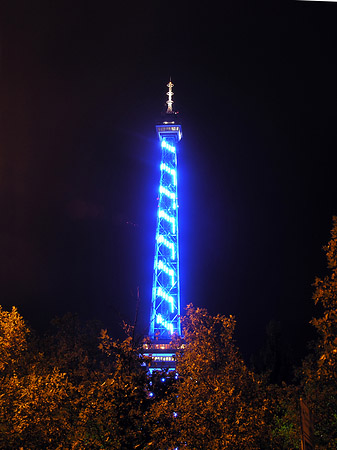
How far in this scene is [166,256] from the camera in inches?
1937

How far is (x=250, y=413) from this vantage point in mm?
14039

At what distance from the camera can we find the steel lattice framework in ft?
152

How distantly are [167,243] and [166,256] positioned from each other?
64.1 inches

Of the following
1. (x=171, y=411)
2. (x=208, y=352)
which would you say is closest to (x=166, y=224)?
(x=208, y=352)

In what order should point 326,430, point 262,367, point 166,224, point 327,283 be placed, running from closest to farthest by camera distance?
point 327,283, point 326,430, point 262,367, point 166,224

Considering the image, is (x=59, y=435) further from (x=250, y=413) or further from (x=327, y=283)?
(x=327, y=283)

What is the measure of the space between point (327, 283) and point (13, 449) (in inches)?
485

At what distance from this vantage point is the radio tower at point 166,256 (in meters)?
45.9

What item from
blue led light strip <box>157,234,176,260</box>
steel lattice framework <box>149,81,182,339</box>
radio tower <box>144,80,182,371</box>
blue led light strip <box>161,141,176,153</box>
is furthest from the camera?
blue led light strip <box>161,141,176,153</box>

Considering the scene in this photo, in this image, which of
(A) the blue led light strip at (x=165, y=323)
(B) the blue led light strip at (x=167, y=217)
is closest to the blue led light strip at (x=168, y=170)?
(B) the blue led light strip at (x=167, y=217)

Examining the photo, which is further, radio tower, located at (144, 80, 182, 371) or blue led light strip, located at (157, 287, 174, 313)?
blue led light strip, located at (157, 287, 174, 313)

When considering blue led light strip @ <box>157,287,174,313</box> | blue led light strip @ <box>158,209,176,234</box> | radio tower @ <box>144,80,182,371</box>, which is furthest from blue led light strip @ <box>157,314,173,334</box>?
blue led light strip @ <box>158,209,176,234</box>

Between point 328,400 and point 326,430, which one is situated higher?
point 328,400

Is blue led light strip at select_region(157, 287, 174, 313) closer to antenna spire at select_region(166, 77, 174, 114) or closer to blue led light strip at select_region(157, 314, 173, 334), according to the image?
blue led light strip at select_region(157, 314, 173, 334)
